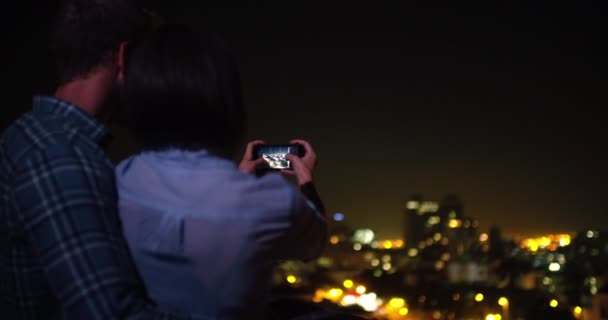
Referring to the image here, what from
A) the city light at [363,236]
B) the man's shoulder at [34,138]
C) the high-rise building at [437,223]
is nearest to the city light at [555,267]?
the man's shoulder at [34,138]

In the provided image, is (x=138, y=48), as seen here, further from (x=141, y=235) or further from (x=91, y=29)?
(x=141, y=235)

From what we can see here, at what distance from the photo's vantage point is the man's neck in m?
0.98

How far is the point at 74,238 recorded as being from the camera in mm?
792

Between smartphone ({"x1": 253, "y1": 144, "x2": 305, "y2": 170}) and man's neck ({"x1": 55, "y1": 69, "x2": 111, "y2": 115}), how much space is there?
1.71 ft

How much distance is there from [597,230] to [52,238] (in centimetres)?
1542

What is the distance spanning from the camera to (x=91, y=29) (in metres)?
0.97

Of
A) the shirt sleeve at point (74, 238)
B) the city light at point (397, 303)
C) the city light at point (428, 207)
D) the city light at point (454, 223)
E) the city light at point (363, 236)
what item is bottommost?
the city light at point (397, 303)

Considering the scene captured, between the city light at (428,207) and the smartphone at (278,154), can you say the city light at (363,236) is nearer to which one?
the city light at (428,207)

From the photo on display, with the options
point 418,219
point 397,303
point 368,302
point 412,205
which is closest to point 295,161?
point 368,302

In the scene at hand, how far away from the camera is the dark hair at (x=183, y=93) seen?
89cm

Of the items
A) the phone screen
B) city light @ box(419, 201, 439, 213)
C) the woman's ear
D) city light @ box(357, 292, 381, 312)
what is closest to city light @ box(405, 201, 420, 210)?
city light @ box(419, 201, 439, 213)

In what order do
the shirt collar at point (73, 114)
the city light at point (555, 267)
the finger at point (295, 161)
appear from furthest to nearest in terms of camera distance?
the city light at point (555, 267) < the finger at point (295, 161) < the shirt collar at point (73, 114)

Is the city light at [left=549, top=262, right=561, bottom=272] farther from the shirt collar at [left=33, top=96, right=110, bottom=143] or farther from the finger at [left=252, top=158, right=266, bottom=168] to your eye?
the shirt collar at [left=33, top=96, right=110, bottom=143]

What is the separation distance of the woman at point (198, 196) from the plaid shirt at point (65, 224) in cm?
4
